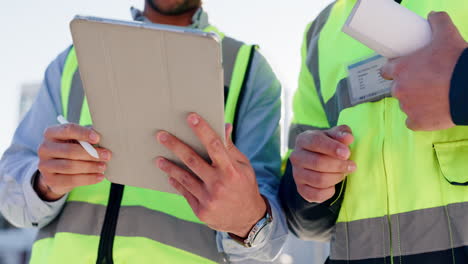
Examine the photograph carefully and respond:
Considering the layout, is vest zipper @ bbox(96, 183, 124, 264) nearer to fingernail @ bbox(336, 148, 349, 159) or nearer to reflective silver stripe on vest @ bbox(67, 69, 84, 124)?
reflective silver stripe on vest @ bbox(67, 69, 84, 124)

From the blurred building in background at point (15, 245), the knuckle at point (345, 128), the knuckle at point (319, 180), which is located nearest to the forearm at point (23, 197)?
the knuckle at point (319, 180)

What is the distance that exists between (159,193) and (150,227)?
0.13 meters

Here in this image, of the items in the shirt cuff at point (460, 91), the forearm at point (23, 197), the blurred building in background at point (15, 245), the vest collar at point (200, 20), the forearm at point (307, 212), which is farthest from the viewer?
the blurred building in background at point (15, 245)

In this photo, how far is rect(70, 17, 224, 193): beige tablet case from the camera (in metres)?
1.39

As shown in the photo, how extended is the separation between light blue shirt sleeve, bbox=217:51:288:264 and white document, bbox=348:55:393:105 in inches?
20.0

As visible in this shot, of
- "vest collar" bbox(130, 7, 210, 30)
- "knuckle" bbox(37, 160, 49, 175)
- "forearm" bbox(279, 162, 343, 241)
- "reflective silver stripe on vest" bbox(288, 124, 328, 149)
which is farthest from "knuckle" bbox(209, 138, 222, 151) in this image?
"vest collar" bbox(130, 7, 210, 30)

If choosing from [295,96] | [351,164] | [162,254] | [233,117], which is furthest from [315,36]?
[162,254]

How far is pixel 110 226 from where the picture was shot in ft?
6.40

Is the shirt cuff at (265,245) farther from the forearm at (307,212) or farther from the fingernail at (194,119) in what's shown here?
the fingernail at (194,119)

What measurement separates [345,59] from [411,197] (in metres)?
0.49

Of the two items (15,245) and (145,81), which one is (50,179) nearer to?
(145,81)

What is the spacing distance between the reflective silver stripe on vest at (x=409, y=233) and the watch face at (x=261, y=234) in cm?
29

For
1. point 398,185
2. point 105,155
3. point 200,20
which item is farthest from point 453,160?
point 200,20

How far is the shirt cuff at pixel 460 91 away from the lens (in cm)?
121
